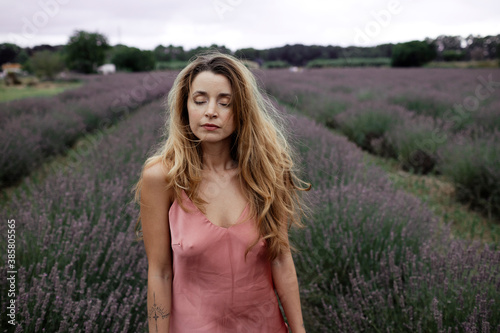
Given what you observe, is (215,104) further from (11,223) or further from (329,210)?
(329,210)

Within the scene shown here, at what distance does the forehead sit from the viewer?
1128 millimetres

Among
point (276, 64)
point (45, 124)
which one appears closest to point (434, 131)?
point (45, 124)

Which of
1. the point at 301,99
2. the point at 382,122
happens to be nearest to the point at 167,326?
the point at 382,122

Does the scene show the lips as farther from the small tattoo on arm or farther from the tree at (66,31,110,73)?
the tree at (66,31,110,73)

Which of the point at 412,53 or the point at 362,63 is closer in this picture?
the point at 412,53

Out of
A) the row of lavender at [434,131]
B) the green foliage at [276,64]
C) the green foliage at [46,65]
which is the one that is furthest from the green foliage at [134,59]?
the row of lavender at [434,131]

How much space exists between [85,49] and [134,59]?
517 centimetres

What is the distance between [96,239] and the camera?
2.08 meters

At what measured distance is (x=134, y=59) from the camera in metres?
41.7

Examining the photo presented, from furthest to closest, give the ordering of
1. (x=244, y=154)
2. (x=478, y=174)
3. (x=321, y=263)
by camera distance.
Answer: (x=478, y=174), (x=321, y=263), (x=244, y=154)

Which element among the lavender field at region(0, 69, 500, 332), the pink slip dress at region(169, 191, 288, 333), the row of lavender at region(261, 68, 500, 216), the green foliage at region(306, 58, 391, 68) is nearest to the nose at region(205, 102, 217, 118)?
the pink slip dress at region(169, 191, 288, 333)

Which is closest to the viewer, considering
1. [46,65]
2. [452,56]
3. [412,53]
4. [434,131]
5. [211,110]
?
[211,110]

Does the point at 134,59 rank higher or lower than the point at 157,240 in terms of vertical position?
lower

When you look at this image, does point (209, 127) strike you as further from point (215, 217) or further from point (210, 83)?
point (215, 217)
